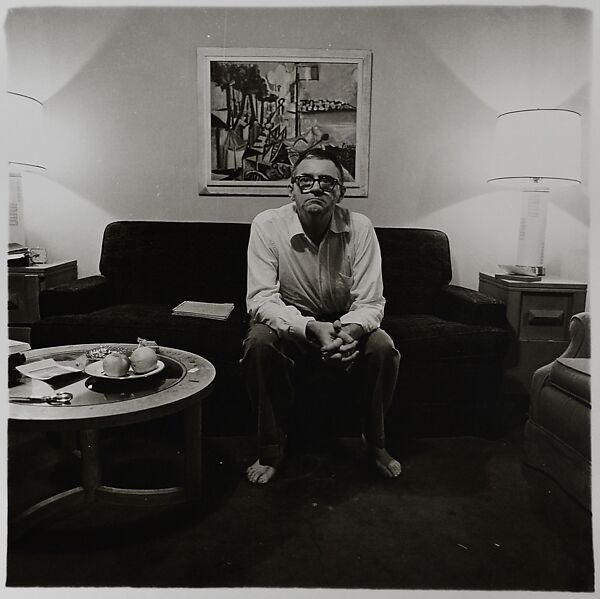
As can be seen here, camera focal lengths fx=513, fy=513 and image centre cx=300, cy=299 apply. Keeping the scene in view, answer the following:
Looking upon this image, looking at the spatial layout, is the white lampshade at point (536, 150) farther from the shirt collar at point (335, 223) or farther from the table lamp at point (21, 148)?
the table lamp at point (21, 148)

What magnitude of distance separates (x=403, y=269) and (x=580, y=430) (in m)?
0.82

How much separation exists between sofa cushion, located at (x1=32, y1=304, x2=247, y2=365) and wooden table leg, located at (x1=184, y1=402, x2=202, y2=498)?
352 mm

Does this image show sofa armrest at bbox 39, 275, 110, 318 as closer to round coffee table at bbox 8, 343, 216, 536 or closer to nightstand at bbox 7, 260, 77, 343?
nightstand at bbox 7, 260, 77, 343

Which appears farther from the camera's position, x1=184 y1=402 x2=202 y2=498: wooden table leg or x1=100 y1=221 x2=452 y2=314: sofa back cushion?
x1=100 y1=221 x2=452 y2=314: sofa back cushion

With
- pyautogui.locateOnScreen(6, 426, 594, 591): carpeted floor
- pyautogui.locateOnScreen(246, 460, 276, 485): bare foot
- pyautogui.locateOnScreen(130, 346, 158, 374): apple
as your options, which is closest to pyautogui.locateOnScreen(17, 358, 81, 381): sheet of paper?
pyautogui.locateOnScreen(130, 346, 158, 374): apple

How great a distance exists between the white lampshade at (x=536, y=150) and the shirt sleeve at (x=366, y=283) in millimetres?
499

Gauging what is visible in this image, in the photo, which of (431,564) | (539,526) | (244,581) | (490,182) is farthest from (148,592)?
(490,182)

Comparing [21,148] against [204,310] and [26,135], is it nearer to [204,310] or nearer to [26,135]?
[26,135]

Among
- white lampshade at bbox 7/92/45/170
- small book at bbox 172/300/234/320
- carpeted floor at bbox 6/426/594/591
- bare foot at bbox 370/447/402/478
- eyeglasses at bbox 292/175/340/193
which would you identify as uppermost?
white lampshade at bbox 7/92/45/170

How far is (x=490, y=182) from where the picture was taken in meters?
1.73

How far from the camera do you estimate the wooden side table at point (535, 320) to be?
4.67ft

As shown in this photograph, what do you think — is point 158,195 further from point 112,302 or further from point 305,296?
point 305,296

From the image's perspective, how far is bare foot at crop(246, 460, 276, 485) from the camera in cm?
128

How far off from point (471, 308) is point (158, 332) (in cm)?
97
